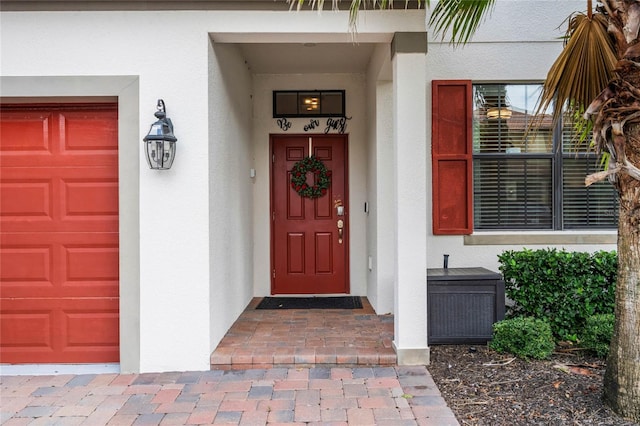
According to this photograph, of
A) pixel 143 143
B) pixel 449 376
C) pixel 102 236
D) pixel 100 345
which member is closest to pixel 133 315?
pixel 100 345

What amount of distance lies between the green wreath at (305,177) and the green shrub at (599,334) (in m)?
3.32

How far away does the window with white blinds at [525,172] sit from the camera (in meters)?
4.75

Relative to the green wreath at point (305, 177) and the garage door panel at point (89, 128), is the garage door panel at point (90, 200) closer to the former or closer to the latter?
the garage door panel at point (89, 128)

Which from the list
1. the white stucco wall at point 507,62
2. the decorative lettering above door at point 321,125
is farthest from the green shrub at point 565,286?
the decorative lettering above door at point 321,125

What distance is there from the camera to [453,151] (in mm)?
4641

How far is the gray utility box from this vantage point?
4008 millimetres

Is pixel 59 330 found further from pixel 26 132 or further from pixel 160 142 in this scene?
pixel 160 142

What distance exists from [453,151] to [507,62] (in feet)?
3.83

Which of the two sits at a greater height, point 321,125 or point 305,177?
point 321,125

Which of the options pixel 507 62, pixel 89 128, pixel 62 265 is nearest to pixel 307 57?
pixel 507 62

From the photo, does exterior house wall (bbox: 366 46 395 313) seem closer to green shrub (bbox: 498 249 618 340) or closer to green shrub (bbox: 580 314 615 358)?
green shrub (bbox: 498 249 618 340)

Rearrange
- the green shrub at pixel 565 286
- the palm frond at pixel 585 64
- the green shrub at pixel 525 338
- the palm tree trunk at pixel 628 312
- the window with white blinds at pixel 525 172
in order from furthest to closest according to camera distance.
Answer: the window with white blinds at pixel 525 172, the green shrub at pixel 565 286, the green shrub at pixel 525 338, the palm frond at pixel 585 64, the palm tree trunk at pixel 628 312

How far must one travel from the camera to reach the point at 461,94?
4.66 metres

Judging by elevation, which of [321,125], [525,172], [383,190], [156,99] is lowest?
[383,190]
